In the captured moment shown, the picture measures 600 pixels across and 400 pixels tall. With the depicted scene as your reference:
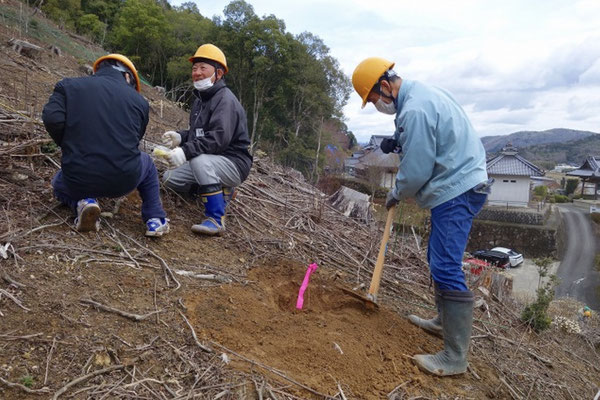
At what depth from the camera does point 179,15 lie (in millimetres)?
21875

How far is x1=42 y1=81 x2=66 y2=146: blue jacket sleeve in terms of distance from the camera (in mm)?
2645

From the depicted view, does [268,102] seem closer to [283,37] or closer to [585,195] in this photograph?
[283,37]

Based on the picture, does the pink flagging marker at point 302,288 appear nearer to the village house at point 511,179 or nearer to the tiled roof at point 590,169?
the village house at point 511,179

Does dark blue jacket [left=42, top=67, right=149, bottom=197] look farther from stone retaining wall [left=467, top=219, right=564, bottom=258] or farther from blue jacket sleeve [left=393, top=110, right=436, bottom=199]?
stone retaining wall [left=467, top=219, right=564, bottom=258]

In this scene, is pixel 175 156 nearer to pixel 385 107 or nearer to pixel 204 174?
pixel 204 174

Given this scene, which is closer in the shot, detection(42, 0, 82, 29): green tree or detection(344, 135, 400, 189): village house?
detection(42, 0, 82, 29): green tree

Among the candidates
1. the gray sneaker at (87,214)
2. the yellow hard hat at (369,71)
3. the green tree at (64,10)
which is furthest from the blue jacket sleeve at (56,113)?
the green tree at (64,10)

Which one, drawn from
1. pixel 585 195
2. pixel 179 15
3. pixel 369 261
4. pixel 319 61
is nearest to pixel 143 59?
pixel 179 15

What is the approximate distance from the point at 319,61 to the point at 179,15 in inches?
315

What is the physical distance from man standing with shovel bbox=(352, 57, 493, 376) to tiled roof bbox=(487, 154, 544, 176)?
29.3 metres

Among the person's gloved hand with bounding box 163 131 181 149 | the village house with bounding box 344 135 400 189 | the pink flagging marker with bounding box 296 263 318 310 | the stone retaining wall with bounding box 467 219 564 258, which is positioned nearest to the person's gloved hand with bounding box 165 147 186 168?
the person's gloved hand with bounding box 163 131 181 149

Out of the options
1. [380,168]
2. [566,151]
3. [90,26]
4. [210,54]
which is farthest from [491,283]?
[566,151]

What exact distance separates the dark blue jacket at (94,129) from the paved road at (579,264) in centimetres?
1597

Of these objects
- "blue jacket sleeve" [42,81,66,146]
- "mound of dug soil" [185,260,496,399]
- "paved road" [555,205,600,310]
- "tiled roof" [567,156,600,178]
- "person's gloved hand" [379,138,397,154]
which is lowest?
"paved road" [555,205,600,310]
